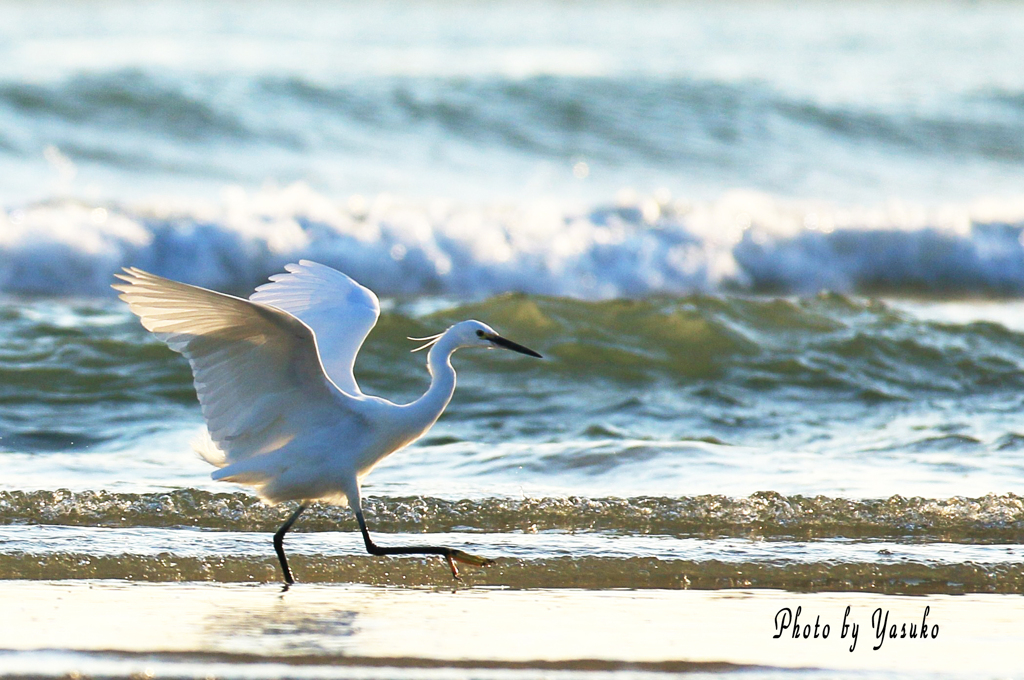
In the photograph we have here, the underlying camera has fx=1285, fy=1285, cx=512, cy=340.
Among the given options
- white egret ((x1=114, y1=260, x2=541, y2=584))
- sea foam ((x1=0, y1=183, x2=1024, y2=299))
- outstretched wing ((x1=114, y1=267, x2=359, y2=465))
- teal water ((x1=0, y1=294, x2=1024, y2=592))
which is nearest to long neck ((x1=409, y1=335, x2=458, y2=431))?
white egret ((x1=114, y1=260, x2=541, y2=584))

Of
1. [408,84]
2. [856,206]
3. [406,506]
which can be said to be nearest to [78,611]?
[406,506]

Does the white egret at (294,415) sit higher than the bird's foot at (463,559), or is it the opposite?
the white egret at (294,415)

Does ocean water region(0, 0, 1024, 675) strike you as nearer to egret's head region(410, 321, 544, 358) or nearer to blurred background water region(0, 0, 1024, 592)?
blurred background water region(0, 0, 1024, 592)

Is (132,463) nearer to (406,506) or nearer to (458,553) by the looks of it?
(406,506)

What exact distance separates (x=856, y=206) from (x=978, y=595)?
9.19 metres

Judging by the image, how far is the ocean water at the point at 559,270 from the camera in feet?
15.4

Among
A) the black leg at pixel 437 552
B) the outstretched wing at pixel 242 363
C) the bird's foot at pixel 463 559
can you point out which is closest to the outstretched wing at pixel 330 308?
the outstretched wing at pixel 242 363

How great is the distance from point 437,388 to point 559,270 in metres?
6.23

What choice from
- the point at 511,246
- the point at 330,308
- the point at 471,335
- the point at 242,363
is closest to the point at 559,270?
the point at 511,246

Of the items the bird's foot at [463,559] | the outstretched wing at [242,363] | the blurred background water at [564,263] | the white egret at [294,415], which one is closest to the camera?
the outstretched wing at [242,363]

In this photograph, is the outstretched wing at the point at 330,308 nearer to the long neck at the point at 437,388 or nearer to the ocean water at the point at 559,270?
the long neck at the point at 437,388

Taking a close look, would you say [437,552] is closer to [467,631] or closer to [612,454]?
[467,631]

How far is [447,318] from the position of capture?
8305mm

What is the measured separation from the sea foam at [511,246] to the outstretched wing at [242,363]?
5.80m
